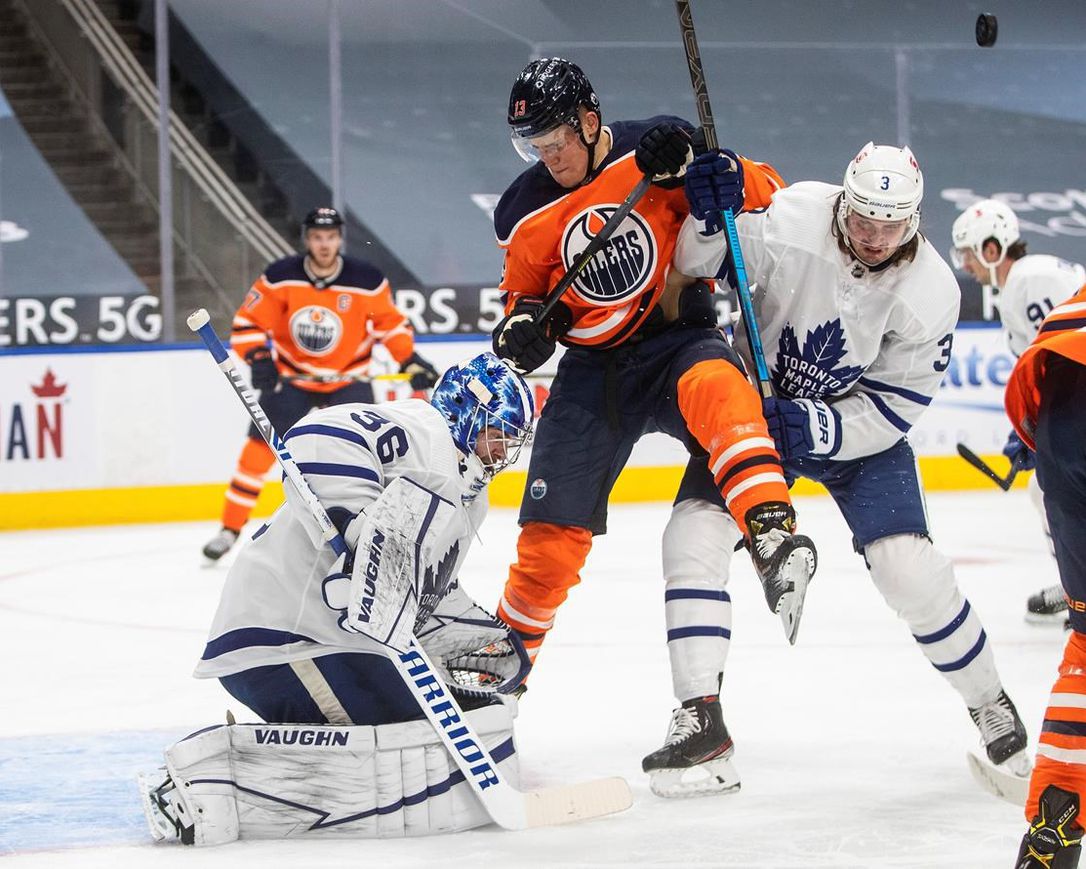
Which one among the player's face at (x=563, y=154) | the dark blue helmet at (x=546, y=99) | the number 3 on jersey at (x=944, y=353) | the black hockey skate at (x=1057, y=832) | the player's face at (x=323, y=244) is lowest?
the black hockey skate at (x=1057, y=832)

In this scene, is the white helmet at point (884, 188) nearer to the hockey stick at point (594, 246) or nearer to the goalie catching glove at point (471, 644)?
the hockey stick at point (594, 246)

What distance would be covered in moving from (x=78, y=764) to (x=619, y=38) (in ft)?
18.1

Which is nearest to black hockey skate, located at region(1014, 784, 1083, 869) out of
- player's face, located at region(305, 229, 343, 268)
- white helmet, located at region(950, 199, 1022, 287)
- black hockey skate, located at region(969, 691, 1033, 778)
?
black hockey skate, located at region(969, 691, 1033, 778)

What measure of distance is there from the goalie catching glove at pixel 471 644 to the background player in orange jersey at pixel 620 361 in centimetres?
16

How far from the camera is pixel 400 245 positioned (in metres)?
7.04

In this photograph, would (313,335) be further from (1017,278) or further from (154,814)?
(154,814)

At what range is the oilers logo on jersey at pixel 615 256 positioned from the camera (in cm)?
252

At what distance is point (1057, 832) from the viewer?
1.66 meters

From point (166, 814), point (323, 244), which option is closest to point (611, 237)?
point (166, 814)

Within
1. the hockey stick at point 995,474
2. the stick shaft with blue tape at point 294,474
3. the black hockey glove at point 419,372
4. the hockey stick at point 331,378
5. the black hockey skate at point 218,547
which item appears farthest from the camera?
the hockey stick at point 331,378

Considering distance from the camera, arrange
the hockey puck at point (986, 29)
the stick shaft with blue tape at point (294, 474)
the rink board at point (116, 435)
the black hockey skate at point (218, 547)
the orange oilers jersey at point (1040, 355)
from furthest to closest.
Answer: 1. the rink board at point (116, 435)
2. the black hockey skate at point (218, 547)
3. the hockey puck at point (986, 29)
4. the stick shaft with blue tape at point (294, 474)
5. the orange oilers jersey at point (1040, 355)

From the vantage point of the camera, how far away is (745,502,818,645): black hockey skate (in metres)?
2.10

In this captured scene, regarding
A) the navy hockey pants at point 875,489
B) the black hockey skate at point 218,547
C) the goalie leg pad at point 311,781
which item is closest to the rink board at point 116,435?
the black hockey skate at point 218,547

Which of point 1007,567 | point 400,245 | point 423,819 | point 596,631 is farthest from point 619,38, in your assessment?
point 423,819
